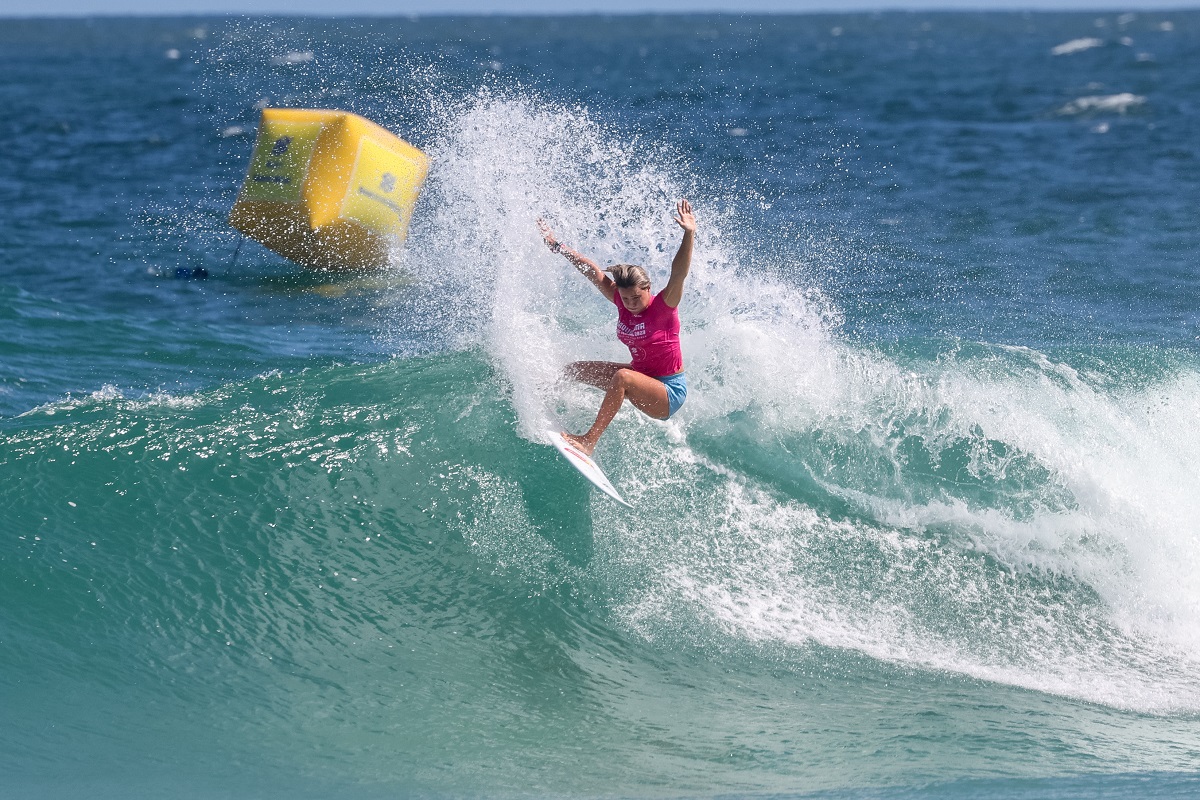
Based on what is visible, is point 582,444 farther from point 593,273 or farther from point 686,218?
point 686,218

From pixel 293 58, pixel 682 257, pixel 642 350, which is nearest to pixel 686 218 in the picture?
pixel 682 257

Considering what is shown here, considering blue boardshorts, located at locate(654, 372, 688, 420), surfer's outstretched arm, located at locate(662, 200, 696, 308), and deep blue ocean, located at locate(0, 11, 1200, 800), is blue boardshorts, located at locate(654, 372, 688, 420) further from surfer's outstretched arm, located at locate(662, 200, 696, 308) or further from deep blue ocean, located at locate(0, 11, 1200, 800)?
deep blue ocean, located at locate(0, 11, 1200, 800)

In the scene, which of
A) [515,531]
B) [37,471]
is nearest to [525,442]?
[515,531]

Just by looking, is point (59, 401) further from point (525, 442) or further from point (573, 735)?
point (573, 735)

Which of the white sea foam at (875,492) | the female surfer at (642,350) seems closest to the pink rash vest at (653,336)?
the female surfer at (642,350)

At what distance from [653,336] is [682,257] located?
76cm

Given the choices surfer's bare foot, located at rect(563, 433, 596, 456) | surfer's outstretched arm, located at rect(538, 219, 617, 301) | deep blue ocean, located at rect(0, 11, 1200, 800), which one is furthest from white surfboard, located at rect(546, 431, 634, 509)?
surfer's outstretched arm, located at rect(538, 219, 617, 301)

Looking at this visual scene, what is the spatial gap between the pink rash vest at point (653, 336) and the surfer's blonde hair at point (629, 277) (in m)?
0.18

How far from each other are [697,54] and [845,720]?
7228 cm

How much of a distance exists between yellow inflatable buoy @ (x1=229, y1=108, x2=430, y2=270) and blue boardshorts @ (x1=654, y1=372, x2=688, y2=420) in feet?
23.3

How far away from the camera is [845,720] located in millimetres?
6609

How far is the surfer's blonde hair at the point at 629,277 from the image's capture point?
7301 mm

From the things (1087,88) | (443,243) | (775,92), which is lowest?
(443,243)

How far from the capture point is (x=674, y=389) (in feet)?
25.7
